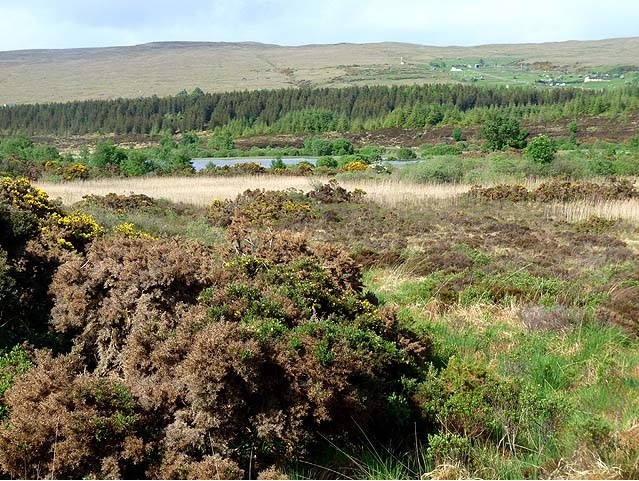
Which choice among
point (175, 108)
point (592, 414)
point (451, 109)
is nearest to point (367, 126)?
point (451, 109)

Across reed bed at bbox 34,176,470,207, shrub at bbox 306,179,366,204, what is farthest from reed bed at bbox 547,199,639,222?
shrub at bbox 306,179,366,204

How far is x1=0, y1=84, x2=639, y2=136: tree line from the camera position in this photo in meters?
74.6

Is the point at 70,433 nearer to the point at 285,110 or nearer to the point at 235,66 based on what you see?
the point at 285,110

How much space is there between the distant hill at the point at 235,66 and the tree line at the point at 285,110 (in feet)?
124

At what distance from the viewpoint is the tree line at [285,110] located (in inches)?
2936

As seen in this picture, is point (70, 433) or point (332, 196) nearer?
point (70, 433)

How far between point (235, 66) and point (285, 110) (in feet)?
279

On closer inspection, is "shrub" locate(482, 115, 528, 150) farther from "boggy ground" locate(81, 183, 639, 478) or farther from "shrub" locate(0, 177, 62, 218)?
"shrub" locate(0, 177, 62, 218)

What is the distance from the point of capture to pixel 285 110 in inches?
3292

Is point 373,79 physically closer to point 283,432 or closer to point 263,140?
point 263,140

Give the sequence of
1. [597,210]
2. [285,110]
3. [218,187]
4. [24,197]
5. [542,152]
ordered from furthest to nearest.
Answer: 1. [285,110]
2. [542,152]
3. [218,187]
4. [597,210]
5. [24,197]

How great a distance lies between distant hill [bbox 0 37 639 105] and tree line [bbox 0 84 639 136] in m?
37.9

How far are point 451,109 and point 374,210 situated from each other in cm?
6259

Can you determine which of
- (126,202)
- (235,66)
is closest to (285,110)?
(126,202)
